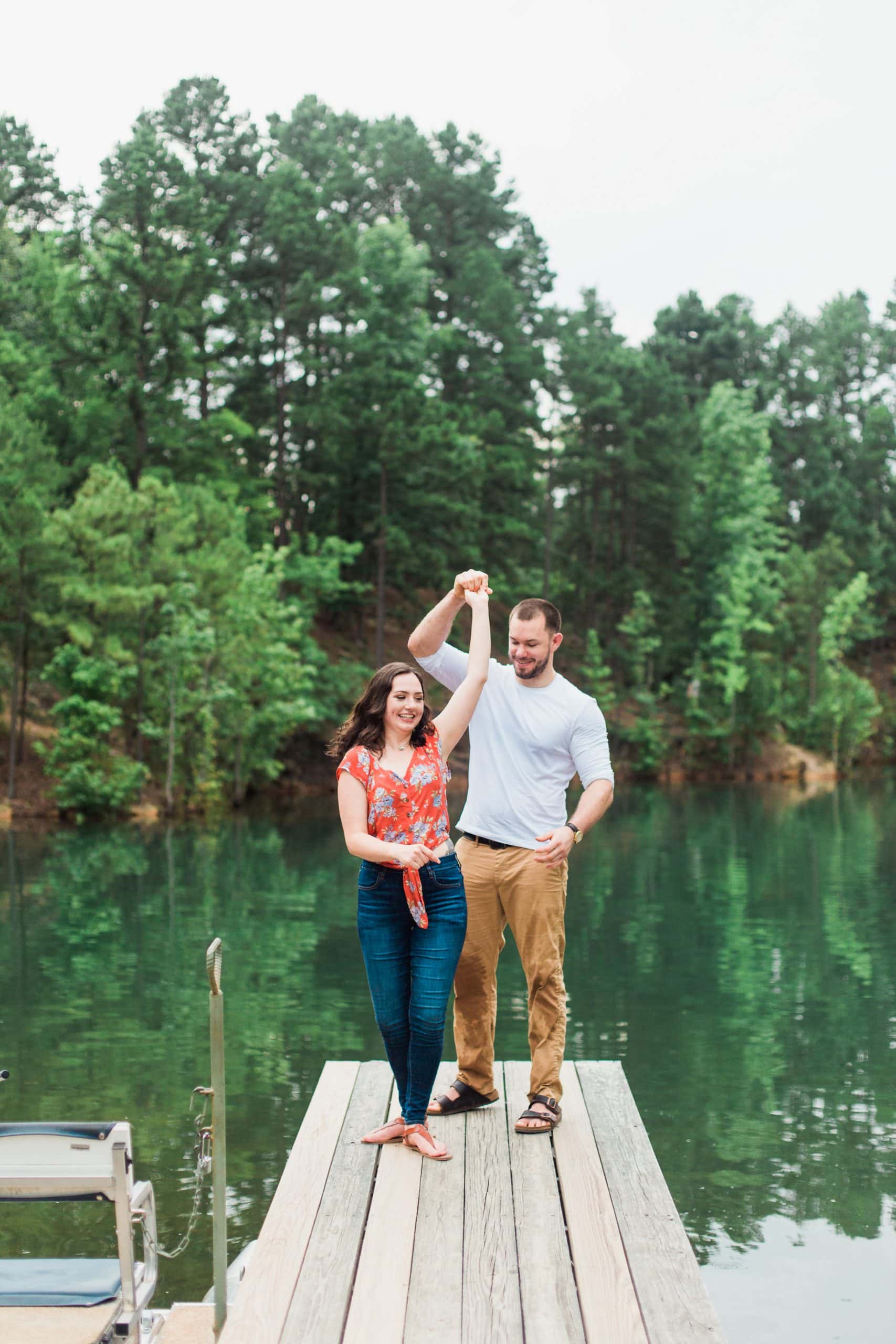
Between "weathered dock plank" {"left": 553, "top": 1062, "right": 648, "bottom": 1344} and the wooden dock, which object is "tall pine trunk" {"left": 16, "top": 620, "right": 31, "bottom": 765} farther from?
"weathered dock plank" {"left": 553, "top": 1062, "right": 648, "bottom": 1344}

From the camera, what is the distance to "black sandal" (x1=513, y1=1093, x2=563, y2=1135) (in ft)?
15.9

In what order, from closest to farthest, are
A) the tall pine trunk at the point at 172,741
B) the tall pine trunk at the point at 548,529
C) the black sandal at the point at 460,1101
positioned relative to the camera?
the black sandal at the point at 460,1101, the tall pine trunk at the point at 172,741, the tall pine trunk at the point at 548,529

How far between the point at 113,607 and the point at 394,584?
15104 mm

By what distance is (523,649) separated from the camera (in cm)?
514

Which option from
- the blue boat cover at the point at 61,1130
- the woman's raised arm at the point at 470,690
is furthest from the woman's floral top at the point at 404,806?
the blue boat cover at the point at 61,1130

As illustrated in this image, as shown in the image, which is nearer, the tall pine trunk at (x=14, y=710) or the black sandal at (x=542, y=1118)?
the black sandal at (x=542, y=1118)

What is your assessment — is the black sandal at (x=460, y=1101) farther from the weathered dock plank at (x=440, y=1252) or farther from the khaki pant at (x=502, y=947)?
the weathered dock plank at (x=440, y=1252)

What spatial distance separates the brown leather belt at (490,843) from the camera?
5191mm

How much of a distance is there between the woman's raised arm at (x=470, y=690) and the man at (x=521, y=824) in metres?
0.17

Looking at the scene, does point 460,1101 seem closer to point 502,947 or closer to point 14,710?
point 502,947

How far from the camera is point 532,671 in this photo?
5188 mm

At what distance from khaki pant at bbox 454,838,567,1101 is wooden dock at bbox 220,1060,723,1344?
0.77ft

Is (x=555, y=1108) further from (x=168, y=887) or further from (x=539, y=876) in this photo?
(x=168, y=887)

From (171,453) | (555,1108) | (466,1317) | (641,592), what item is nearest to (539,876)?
(555,1108)
